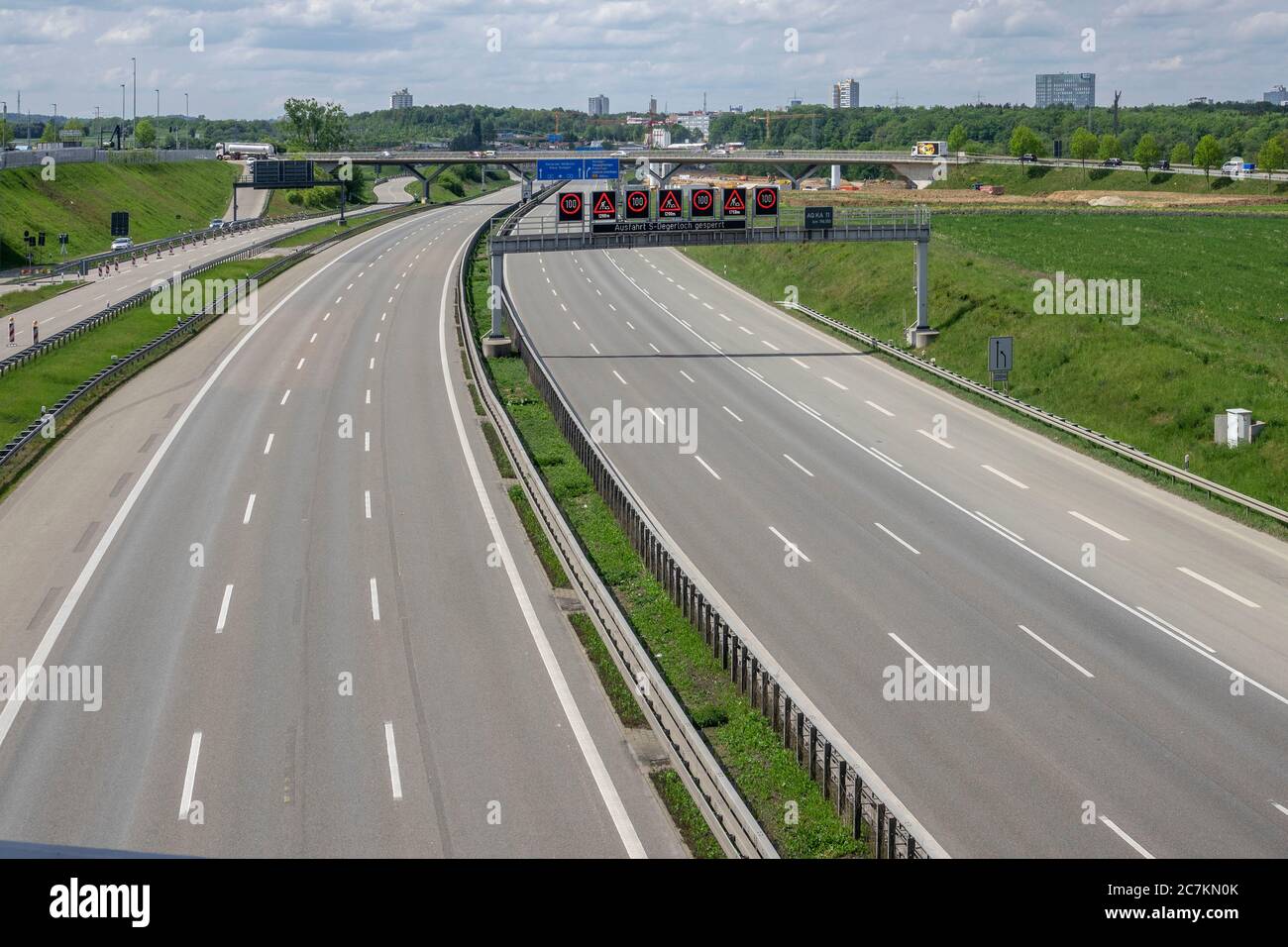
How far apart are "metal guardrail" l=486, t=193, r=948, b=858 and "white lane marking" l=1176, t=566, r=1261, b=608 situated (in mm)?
11263

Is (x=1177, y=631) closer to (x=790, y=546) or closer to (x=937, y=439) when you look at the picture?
(x=790, y=546)

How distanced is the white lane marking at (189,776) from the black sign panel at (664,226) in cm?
4068

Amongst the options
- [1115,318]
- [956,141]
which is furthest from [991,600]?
[956,141]

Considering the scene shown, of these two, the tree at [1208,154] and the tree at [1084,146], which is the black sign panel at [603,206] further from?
the tree at [1084,146]

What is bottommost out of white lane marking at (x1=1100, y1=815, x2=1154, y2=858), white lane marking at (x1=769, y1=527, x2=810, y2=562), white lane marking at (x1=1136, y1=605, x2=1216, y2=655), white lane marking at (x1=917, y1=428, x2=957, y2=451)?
white lane marking at (x1=1100, y1=815, x2=1154, y2=858)

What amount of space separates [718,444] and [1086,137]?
134 m

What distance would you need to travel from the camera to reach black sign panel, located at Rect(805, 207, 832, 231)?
59.7 metres

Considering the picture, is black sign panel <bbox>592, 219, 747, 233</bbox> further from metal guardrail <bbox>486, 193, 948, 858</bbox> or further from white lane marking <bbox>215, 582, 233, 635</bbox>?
white lane marking <bbox>215, 582, 233, 635</bbox>

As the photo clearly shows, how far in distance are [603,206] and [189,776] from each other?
→ 42.7 meters

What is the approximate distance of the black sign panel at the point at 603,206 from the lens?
58844 mm

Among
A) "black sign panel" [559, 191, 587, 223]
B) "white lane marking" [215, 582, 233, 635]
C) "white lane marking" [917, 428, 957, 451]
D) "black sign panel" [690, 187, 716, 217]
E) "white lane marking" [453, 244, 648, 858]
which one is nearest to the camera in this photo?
"white lane marking" [453, 244, 648, 858]

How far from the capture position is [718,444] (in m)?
43.9

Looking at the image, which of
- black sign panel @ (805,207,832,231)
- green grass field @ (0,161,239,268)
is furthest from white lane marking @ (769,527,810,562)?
green grass field @ (0,161,239,268)

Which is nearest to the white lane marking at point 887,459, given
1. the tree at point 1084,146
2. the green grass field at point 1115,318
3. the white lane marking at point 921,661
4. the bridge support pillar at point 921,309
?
the green grass field at point 1115,318
